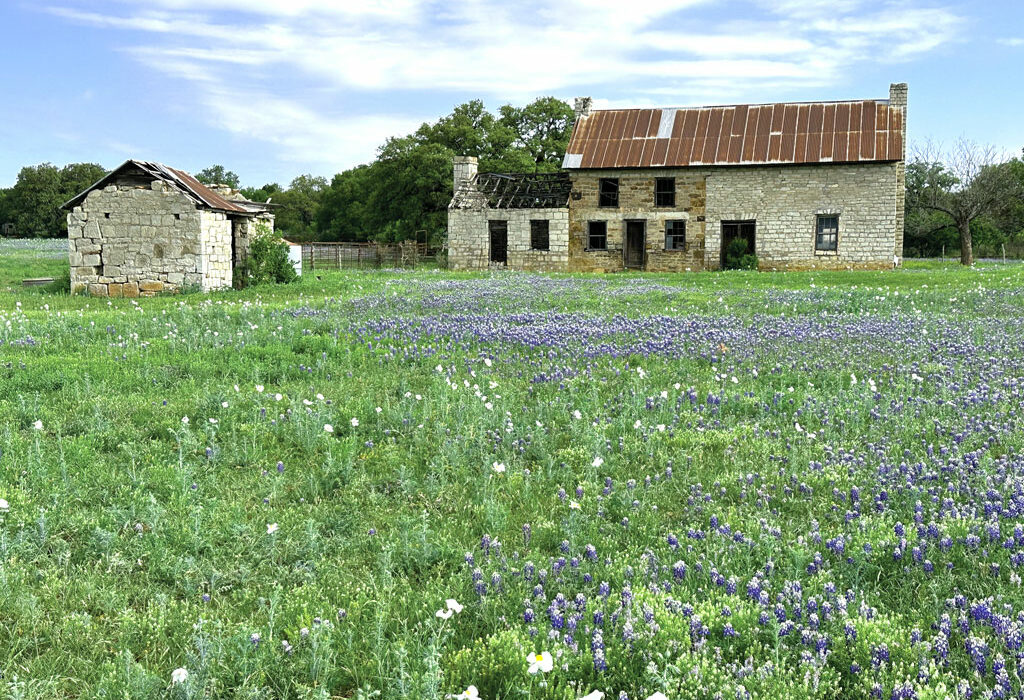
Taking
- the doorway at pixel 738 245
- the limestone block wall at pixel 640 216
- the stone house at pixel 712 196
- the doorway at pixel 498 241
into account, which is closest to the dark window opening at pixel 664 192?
the stone house at pixel 712 196

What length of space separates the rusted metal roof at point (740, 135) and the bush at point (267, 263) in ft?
56.4

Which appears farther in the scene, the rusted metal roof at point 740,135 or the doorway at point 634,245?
the doorway at point 634,245

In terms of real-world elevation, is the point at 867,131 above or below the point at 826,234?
above

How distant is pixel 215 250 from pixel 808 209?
25775mm

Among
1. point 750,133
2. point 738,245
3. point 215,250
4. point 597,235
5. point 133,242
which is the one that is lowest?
point 215,250

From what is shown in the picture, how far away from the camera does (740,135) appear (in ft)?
118

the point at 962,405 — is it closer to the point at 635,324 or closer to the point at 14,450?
the point at 635,324

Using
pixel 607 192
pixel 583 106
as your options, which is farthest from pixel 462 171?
pixel 607 192

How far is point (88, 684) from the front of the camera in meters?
3.22

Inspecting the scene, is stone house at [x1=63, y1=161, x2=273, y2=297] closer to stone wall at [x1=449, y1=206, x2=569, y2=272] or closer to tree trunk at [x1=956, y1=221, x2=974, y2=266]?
stone wall at [x1=449, y1=206, x2=569, y2=272]

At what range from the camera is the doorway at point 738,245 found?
34.2 m

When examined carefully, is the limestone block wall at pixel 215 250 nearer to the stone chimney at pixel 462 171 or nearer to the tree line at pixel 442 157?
the stone chimney at pixel 462 171

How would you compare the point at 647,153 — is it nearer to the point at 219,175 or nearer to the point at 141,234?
the point at 141,234

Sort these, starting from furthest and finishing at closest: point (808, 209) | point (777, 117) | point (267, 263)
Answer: point (777, 117) → point (808, 209) → point (267, 263)
